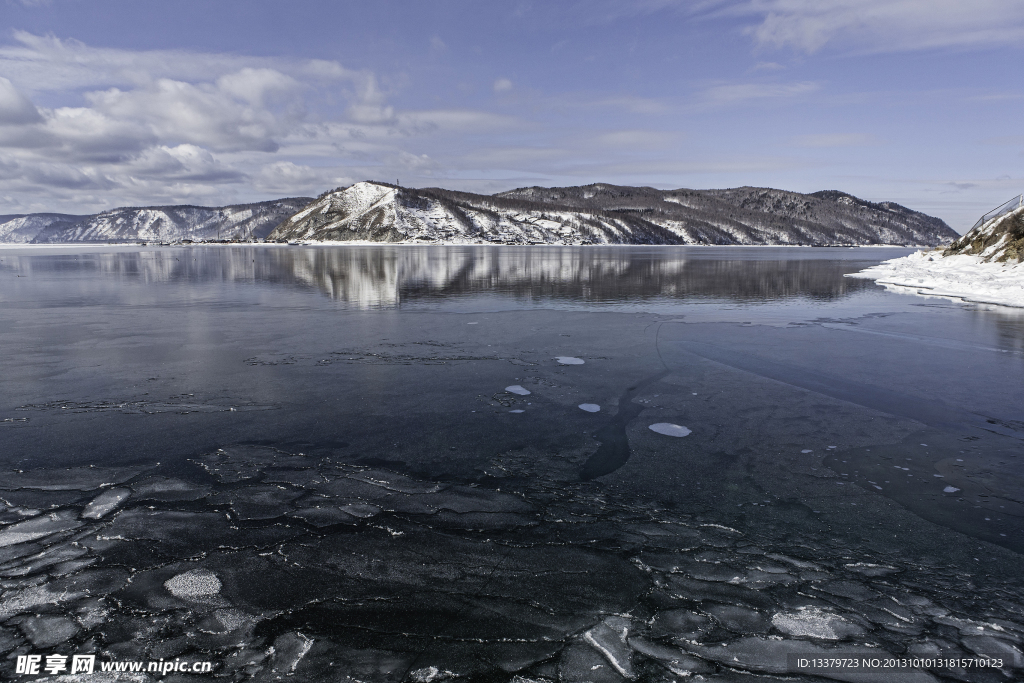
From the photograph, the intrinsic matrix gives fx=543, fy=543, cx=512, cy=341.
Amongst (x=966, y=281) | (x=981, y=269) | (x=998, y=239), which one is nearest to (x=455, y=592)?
(x=966, y=281)

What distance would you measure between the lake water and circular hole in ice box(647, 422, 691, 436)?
0.11m

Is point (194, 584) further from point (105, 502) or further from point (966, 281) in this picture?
point (966, 281)

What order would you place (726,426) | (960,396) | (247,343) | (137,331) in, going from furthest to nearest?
1. (137,331)
2. (247,343)
3. (960,396)
4. (726,426)

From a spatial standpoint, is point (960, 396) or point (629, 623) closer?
point (629, 623)

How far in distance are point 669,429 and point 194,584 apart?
5.40m

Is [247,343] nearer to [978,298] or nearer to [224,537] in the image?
[224,537]

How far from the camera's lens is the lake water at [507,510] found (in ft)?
11.3

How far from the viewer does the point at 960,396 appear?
844 centimetres

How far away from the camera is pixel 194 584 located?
3.91m

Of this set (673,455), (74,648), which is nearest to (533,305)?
(673,455)

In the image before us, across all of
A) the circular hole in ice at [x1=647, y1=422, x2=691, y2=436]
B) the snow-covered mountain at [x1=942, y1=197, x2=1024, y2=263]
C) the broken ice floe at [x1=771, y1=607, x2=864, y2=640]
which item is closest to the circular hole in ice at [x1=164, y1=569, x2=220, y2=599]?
the broken ice floe at [x1=771, y1=607, x2=864, y2=640]

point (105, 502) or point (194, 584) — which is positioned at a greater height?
point (105, 502)

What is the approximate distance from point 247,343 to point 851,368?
1232 centimetres

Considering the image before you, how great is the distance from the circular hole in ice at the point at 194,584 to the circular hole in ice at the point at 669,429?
5074mm
